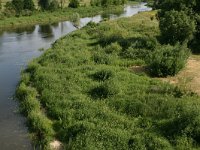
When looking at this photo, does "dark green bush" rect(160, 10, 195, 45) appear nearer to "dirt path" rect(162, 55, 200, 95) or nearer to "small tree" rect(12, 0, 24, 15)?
"dirt path" rect(162, 55, 200, 95)

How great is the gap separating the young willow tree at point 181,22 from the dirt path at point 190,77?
2185 mm

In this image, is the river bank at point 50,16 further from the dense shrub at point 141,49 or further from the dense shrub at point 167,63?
the dense shrub at point 167,63

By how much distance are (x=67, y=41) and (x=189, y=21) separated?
34.3 ft

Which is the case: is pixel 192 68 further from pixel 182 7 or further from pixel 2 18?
pixel 2 18

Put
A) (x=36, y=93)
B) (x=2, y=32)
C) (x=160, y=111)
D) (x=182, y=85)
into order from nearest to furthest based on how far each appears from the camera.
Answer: (x=160, y=111)
(x=182, y=85)
(x=36, y=93)
(x=2, y=32)

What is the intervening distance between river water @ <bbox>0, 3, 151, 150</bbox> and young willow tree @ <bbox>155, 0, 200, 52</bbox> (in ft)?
35.1

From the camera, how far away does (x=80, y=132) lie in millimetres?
14758

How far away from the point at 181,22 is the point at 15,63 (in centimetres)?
1249

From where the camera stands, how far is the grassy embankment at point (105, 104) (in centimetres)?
1400

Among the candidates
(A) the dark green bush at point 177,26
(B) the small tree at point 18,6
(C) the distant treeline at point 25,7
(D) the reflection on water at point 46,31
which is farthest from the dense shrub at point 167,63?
(B) the small tree at point 18,6

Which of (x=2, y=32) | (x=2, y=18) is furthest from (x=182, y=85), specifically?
(x=2, y=18)

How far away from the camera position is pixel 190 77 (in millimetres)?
20984

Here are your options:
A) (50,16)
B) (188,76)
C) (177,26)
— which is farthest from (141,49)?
(50,16)

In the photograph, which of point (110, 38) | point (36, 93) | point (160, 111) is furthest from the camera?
point (110, 38)
